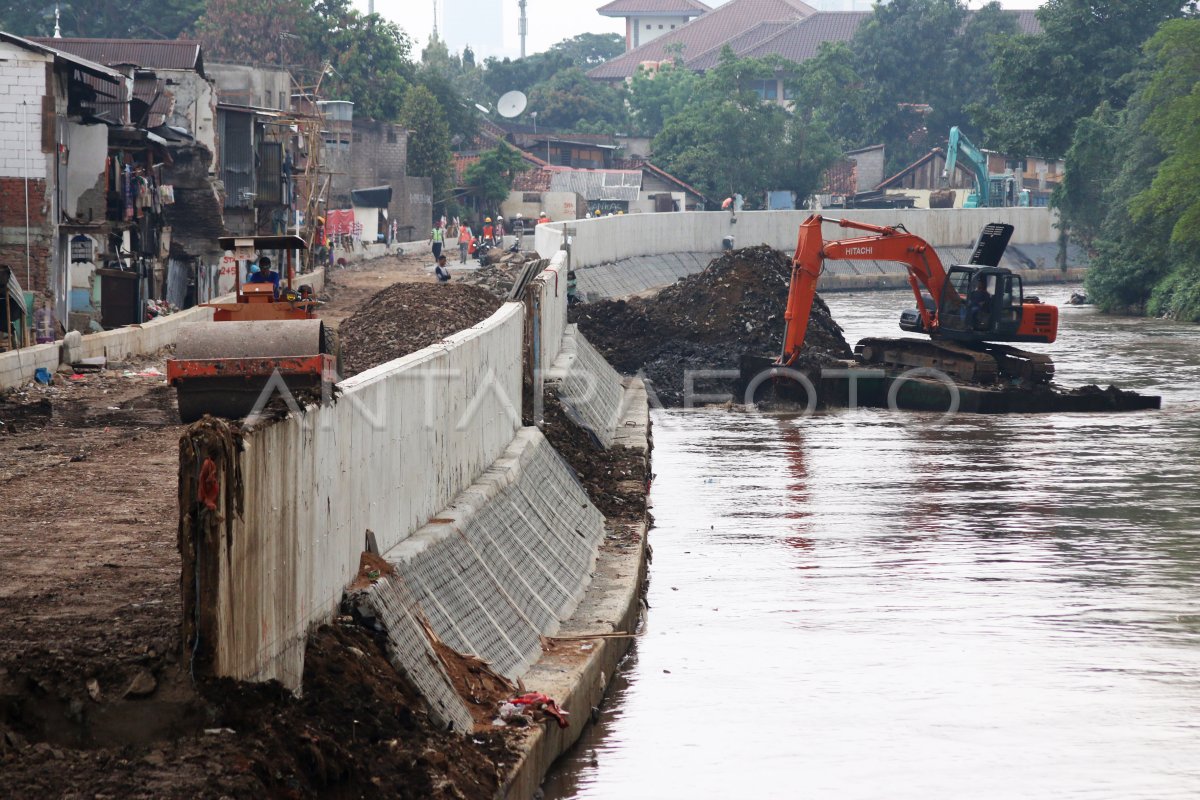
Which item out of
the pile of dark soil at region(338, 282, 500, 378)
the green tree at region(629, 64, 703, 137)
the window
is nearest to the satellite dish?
the green tree at region(629, 64, 703, 137)

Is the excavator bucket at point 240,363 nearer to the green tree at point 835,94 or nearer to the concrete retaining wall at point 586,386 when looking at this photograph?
the concrete retaining wall at point 586,386

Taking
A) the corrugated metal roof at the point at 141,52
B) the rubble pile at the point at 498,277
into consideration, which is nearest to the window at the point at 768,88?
the rubble pile at the point at 498,277

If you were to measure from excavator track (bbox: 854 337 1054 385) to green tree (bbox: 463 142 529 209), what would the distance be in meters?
52.3

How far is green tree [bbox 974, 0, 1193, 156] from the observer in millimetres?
76188

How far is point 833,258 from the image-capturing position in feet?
103

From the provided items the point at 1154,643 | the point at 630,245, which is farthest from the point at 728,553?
the point at 630,245

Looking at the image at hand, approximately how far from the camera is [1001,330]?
→ 33.3 m

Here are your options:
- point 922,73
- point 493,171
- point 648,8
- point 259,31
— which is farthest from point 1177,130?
point 648,8

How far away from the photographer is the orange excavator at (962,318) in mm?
33062

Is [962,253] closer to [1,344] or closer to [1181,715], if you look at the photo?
[1,344]

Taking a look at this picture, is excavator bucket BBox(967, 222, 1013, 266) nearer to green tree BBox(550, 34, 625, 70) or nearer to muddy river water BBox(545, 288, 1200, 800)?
muddy river water BBox(545, 288, 1200, 800)

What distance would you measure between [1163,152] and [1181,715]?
5381 cm

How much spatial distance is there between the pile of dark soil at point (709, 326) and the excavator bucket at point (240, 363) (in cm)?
1767

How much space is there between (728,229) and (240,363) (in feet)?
192
